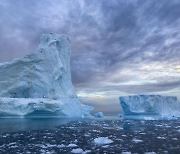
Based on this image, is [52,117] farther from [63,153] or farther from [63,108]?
[63,153]

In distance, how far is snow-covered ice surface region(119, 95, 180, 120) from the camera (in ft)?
160

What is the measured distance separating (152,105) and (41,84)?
2146 cm

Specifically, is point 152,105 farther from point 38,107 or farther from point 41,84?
point 38,107

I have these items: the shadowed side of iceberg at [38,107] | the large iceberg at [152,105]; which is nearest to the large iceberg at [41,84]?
the shadowed side of iceberg at [38,107]

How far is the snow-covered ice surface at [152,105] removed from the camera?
4862 cm

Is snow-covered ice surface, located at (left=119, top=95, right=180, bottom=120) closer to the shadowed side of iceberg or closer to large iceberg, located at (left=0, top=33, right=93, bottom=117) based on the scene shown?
large iceberg, located at (left=0, top=33, right=93, bottom=117)

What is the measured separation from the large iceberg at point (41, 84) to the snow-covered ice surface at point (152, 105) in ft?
34.4

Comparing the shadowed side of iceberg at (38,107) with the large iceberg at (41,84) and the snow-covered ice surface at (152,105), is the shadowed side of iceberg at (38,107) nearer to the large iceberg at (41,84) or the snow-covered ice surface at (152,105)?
the large iceberg at (41,84)

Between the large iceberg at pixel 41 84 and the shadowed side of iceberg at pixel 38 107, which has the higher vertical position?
the large iceberg at pixel 41 84

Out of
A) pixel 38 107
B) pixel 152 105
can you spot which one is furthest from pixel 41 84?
pixel 152 105

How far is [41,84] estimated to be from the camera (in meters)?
40.9

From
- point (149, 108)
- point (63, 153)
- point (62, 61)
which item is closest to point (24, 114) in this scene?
point (62, 61)

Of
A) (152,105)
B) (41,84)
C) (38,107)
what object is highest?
(41,84)

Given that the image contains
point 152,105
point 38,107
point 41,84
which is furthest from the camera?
point 152,105
